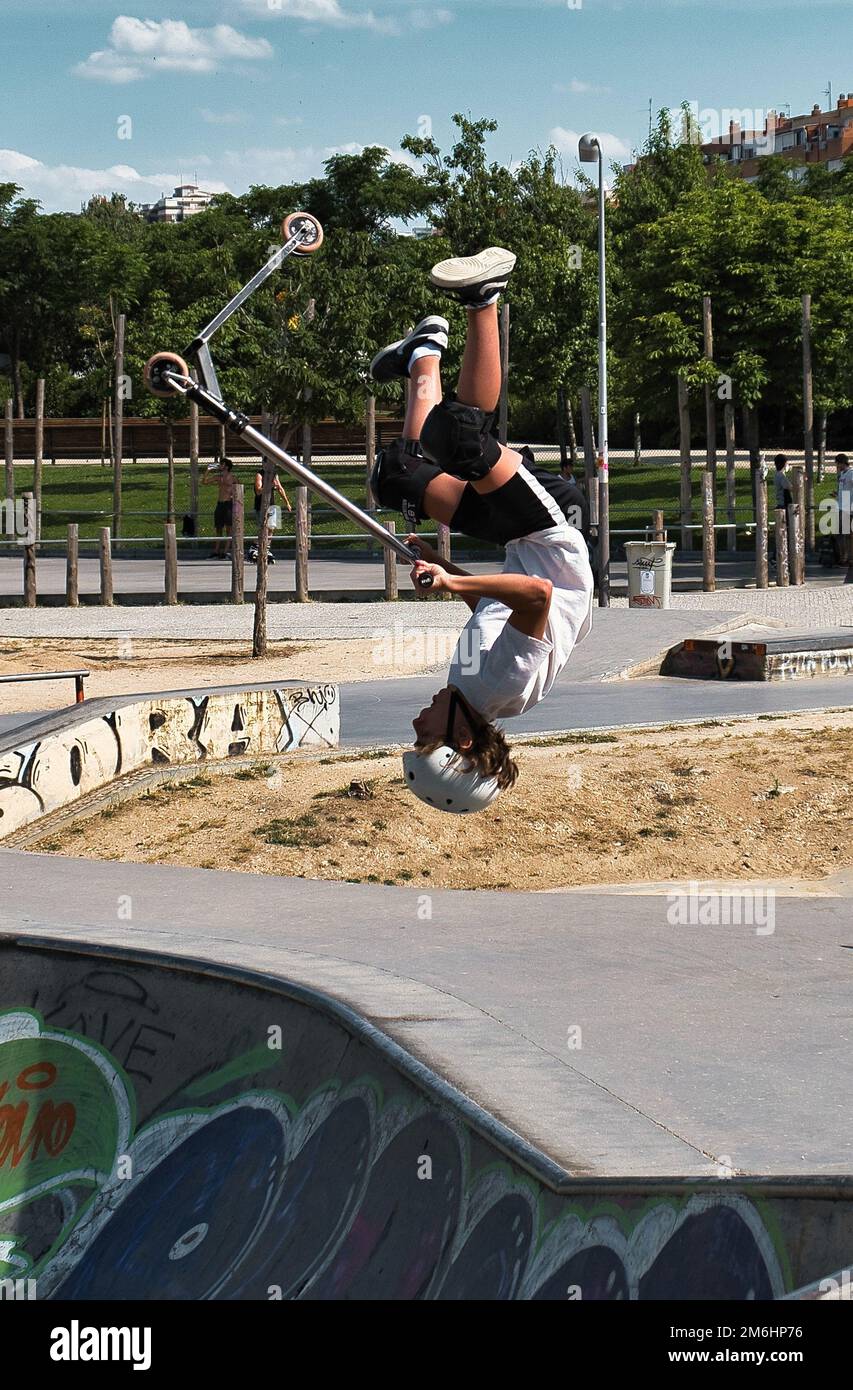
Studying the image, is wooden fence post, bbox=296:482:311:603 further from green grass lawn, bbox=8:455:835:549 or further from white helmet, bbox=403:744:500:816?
white helmet, bbox=403:744:500:816

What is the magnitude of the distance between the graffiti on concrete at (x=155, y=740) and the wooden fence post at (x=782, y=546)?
1574cm

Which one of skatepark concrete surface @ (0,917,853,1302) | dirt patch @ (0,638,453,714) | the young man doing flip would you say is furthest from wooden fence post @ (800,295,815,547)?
the young man doing flip

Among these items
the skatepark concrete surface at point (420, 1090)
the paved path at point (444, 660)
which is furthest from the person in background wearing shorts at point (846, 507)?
the skatepark concrete surface at point (420, 1090)

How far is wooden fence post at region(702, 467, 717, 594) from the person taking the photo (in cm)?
2741

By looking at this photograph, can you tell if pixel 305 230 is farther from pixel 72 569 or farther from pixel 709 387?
pixel 709 387

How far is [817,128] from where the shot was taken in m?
134

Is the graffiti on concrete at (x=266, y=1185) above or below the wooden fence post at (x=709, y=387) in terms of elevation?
below

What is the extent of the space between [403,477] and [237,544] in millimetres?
22342

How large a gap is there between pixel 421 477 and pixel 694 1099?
3.04 meters

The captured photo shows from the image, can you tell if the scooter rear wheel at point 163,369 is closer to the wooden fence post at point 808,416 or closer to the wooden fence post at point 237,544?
the wooden fence post at point 237,544

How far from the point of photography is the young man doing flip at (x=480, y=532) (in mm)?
4414

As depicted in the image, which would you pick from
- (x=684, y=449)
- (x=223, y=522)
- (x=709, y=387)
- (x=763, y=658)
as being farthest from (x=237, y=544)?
(x=709, y=387)

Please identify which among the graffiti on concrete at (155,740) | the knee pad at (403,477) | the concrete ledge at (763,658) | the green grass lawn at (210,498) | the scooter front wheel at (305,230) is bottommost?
the graffiti on concrete at (155,740)

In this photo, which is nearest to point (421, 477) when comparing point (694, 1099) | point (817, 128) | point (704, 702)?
point (694, 1099)
